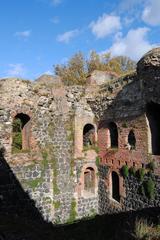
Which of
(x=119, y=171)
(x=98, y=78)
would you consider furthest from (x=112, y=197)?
(x=98, y=78)

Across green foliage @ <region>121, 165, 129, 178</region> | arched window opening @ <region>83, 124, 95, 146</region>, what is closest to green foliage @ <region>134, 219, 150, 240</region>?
green foliage @ <region>121, 165, 129, 178</region>

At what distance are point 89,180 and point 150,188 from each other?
13.8ft

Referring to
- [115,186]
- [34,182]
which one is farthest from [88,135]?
[34,182]

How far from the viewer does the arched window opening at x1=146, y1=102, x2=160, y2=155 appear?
11266 mm

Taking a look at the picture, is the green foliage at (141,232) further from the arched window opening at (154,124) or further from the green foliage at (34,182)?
the green foliage at (34,182)

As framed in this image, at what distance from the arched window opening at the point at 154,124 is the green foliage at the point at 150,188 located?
121 cm

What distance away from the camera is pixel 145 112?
1120 cm

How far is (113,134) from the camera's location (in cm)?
1392

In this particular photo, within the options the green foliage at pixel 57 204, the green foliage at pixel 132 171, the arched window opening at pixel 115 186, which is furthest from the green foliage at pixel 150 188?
the green foliage at pixel 57 204

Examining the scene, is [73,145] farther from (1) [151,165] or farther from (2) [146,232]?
(2) [146,232]

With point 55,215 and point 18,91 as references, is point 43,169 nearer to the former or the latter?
point 55,215

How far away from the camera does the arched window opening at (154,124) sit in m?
11.3

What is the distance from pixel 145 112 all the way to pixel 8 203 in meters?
6.52

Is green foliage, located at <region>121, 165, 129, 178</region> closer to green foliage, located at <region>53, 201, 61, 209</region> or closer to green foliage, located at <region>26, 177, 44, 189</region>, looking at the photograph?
green foliage, located at <region>53, 201, 61, 209</region>
